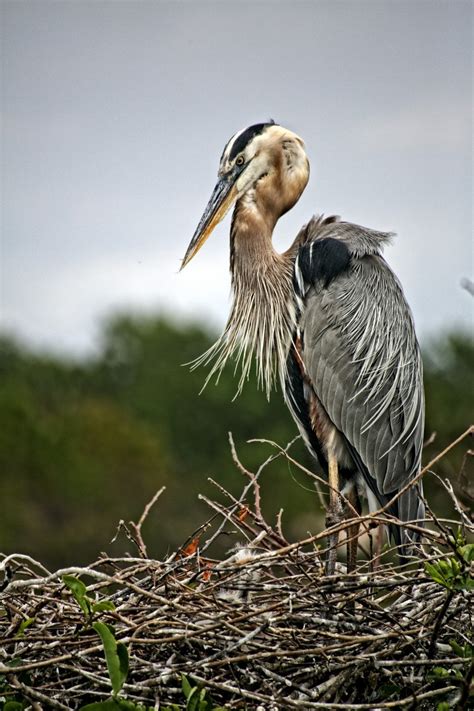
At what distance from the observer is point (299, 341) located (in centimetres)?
543

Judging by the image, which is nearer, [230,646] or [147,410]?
[230,646]

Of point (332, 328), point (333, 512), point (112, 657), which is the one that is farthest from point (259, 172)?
point (112, 657)

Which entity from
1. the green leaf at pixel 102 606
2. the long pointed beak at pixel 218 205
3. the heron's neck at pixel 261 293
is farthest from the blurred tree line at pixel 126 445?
the green leaf at pixel 102 606

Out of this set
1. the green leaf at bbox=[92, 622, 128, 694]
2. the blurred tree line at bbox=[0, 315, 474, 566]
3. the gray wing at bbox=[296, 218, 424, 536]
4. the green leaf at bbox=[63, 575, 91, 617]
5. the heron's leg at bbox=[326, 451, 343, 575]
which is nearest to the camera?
the green leaf at bbox=[92, 622, 128, 694]

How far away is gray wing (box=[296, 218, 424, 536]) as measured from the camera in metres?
5.29

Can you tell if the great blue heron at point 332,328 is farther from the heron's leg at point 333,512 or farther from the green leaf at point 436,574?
the green leaf at point 436,574

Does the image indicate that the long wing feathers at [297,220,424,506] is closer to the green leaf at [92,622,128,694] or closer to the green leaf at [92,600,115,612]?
the green leaf at [92,600,115,612]

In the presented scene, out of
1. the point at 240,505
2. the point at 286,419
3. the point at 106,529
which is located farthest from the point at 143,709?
the point at 286,419

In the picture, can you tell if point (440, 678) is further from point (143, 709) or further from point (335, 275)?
point (335, 275)

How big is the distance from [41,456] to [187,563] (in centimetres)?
2717

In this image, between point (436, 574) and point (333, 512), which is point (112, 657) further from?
point (333, 512)

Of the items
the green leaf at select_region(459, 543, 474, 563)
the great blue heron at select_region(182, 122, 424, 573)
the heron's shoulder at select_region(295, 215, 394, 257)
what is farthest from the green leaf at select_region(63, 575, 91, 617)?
the heron's shoulder at select_region(295, 215, 394, 257)

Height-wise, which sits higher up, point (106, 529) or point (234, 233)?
point (234, 233)

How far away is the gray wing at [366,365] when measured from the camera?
17.4 feet
